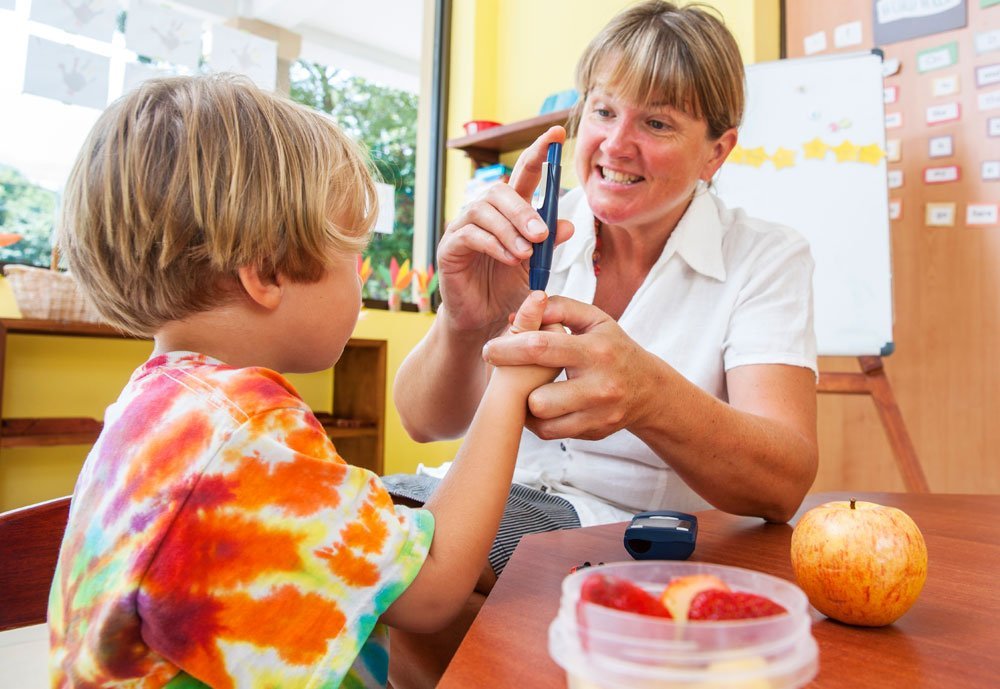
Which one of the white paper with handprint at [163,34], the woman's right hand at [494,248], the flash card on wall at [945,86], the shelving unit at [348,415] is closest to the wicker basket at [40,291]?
the shelving unit at [348,415]

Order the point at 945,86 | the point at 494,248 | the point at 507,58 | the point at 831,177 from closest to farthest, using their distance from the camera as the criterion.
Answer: the point at 494,248
the point at 831,177
the point at 945,86
the point at 507,58

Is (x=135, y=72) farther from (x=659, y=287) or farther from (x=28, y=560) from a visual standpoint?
(x=28, y=560)

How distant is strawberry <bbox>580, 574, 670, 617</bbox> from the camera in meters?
0.36

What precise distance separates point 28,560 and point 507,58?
3.18 meters

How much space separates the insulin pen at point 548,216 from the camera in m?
0.81

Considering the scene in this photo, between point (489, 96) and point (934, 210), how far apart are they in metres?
1.94

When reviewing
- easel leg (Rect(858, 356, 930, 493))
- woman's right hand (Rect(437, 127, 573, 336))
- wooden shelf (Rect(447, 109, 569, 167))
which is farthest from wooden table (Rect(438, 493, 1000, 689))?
wooden shelf (Rect(447, 109, 569, 167))

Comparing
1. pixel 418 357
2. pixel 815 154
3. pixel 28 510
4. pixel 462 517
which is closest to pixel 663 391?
pixel 462 517

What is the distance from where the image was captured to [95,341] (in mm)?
2402

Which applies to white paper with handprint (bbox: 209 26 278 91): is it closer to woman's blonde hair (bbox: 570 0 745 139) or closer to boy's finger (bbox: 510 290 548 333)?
woman's blonde hair (bbox: 570 0 745 139)

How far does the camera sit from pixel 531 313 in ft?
2.44

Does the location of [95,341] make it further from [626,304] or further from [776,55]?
[776,55]

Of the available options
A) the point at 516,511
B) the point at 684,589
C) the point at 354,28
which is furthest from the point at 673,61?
the point at 354,28

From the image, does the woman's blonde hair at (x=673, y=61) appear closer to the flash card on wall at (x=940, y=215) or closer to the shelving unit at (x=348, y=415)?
the flash card on wall at (x=940, y=215)
